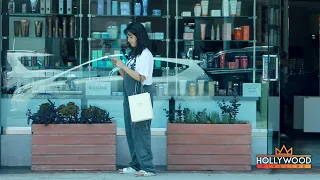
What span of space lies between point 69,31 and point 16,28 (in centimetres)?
68

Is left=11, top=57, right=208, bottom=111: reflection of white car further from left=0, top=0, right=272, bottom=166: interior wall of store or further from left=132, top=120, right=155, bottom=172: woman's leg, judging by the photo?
left=132, top=120, right=155, bottom=172: woman's leg

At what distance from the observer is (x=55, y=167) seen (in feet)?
25.7

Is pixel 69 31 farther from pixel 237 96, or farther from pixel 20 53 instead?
pixel 237 96

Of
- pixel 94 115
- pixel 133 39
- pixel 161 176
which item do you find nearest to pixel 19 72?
pixel 94 115

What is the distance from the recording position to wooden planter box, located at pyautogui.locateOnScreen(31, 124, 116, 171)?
25.3 feet

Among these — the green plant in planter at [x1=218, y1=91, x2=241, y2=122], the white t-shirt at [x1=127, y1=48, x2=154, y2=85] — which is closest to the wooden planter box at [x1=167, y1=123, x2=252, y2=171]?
the green plant in planter at [x1=218, y1=91, x2=241, y2=122]

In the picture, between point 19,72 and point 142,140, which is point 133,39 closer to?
point 142,140

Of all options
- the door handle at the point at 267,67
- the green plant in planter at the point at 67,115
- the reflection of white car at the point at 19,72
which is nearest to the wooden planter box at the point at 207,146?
the green plant in planter at the point at 67,115

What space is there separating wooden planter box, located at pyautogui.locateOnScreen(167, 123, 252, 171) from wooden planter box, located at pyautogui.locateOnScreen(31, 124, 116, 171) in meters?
0.72

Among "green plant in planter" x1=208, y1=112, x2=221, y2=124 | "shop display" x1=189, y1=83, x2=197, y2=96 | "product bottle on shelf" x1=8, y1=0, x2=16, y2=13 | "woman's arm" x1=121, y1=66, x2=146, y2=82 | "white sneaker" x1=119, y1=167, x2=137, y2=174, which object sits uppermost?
"product bottle on shelf" x1=8, y1=0, x2=16, y2=13

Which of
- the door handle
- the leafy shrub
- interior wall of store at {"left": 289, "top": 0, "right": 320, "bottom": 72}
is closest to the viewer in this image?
the leafy shrub

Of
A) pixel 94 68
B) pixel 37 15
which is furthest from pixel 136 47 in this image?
pixel 37 15

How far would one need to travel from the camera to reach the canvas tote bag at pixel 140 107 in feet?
23.8

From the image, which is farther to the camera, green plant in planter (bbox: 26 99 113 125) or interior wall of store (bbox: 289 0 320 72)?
interior wall of store (bbox: 289 0 320 72)
